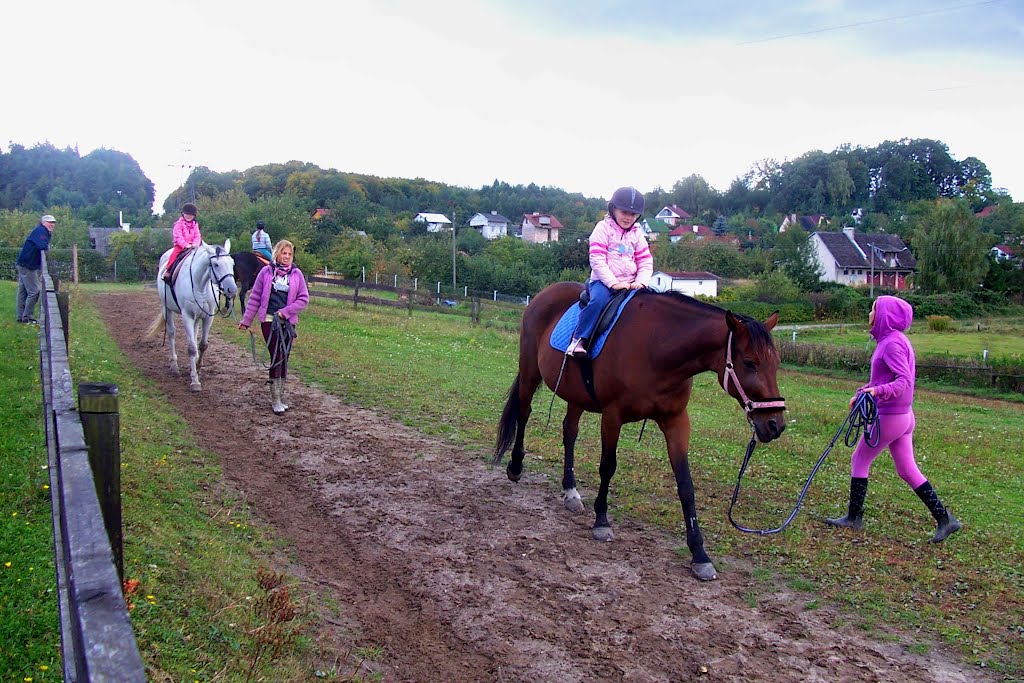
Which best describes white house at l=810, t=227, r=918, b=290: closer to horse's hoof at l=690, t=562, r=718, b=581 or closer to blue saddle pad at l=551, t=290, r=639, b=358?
blue saddle pad at l=551, t=290, r=639, b=358

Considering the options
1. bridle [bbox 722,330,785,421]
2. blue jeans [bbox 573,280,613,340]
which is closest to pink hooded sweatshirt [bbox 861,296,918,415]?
bridle [bbox 722,330,785,421]

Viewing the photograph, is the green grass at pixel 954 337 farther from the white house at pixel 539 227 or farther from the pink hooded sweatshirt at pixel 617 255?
the white house at pixel 539 227

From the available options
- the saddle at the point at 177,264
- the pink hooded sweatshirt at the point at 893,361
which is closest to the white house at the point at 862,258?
the saddle at the point at 177,264

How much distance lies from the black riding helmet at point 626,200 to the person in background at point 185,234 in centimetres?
858

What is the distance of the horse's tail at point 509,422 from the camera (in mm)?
7922

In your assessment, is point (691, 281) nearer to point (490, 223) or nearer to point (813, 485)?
point (490, 223)

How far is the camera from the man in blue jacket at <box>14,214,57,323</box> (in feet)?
40.7

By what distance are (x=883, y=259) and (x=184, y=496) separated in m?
77.8

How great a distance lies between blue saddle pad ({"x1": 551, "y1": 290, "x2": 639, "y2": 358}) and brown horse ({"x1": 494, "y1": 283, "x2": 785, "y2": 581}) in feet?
0.18

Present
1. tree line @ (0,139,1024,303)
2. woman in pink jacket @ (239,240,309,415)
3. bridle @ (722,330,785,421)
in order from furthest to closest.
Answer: tree line @ (0,139,1024,303)
woman in pink jacket @ (239,240,309,415)
bridle @ (722,330,785,421)

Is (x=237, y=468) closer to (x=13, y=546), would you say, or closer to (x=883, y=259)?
(x=13, y=546)

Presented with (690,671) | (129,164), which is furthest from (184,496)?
(129,164)

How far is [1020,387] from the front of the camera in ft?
85.4

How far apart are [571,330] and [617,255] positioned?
2.76 ft
